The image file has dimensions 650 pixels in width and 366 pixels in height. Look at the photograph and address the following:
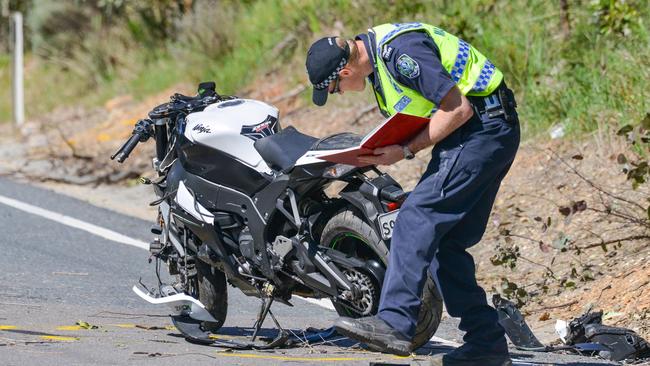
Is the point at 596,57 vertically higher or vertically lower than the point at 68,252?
higher

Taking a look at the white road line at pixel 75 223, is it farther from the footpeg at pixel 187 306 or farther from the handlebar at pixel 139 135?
the footpeg at pixel 187 306

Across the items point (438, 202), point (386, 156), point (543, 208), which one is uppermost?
point (386, 156)

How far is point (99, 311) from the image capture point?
7453 millimetres

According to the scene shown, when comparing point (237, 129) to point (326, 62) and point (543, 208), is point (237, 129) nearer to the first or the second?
point (326, 62)

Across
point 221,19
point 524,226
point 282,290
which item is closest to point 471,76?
Result: point 282,290

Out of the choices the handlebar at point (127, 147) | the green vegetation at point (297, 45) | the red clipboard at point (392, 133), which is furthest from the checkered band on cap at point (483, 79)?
the green vegetation at point (297, 45)

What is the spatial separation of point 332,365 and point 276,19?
10560mm

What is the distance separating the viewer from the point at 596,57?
11.0m

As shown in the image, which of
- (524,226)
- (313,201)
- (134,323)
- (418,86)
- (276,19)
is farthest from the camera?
(276,19)

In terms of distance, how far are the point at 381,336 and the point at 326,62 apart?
1.21m

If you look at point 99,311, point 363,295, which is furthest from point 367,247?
point 99,311

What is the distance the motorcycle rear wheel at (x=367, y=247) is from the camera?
19.6 feet

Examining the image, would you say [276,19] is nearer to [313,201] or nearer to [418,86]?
[313,201]

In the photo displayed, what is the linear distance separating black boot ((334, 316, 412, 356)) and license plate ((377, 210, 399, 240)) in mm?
601
